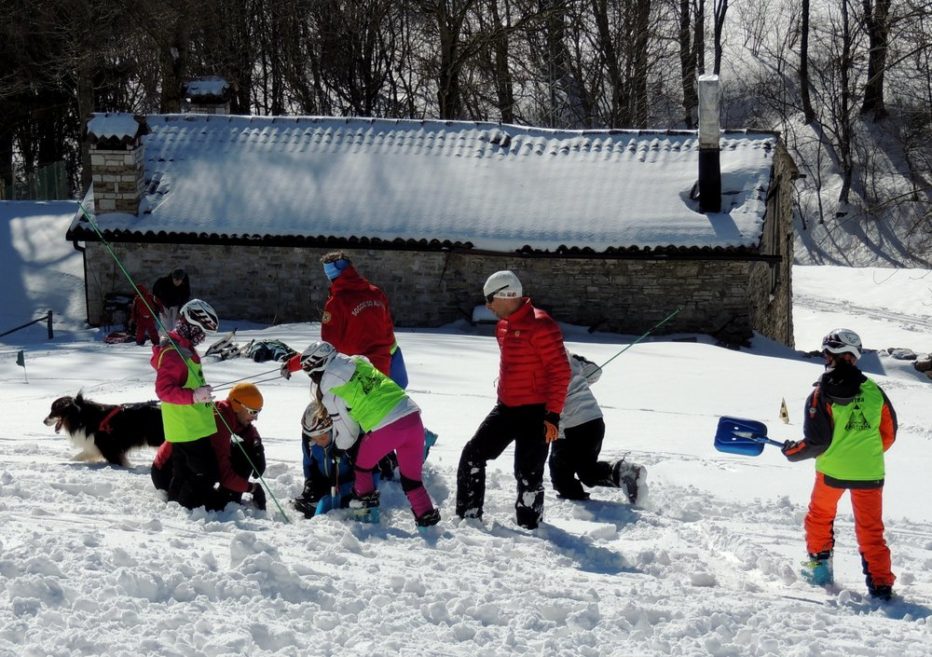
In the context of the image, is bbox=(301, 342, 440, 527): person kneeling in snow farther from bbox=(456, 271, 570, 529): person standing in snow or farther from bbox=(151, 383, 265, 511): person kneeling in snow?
bbox=(151, 383, 265, 511): person kneeling in snow

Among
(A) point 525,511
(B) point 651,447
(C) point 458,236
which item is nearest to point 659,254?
(C) point 458,236

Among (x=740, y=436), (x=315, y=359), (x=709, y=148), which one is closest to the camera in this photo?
(x=740, y=436)

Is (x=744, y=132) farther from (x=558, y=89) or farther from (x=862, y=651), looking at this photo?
(x=558, y=89)

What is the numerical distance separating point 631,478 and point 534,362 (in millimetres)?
1131

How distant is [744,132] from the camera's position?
1928 cm

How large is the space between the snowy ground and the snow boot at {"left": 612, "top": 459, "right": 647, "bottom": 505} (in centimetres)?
11

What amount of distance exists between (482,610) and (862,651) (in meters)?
1.65

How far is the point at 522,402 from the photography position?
7.21 m

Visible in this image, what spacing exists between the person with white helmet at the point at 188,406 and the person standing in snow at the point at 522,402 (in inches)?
60.6

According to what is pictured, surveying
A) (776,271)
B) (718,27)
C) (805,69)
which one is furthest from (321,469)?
(718,27)

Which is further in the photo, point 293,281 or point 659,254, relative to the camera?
point 293,281

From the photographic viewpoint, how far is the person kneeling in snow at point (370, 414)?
693 cm

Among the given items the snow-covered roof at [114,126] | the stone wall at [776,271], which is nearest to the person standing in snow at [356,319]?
the stone wall at [776,271]

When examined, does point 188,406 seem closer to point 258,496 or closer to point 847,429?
point 258,496
